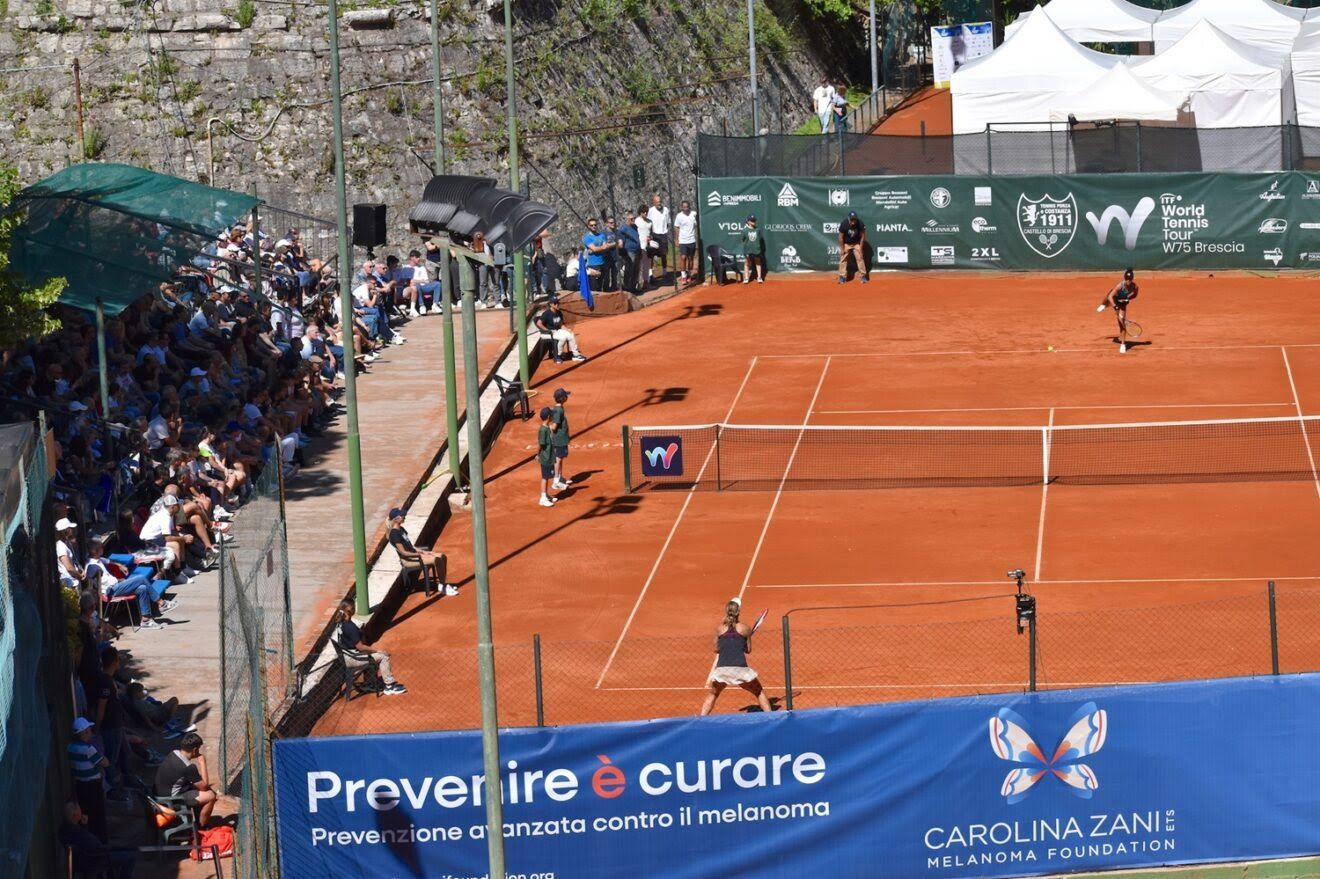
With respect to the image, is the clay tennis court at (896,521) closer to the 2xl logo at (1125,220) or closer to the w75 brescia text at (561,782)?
the 2xl logo at (1125,220)

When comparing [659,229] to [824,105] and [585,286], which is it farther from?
[824,105]

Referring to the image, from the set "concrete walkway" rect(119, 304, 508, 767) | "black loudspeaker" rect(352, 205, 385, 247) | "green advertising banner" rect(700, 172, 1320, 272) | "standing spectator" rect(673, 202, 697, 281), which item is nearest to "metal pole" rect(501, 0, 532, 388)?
"concrete walkway" rect(119, 304, 508, 767)

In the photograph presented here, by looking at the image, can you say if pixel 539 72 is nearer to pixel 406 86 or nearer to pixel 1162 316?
pixel 406 86

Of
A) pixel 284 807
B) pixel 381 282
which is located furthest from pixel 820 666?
pixel 381 282

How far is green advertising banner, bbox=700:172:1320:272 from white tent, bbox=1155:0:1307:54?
10.9 m

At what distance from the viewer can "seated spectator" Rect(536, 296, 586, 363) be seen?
36281 millimetres

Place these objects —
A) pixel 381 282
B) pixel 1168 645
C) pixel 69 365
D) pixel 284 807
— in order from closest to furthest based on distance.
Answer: pixel 284 807, pixel 1168 645, pixel 69 365, pixel 381 282

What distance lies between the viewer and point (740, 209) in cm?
4294

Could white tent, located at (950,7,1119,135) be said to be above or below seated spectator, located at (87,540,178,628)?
above

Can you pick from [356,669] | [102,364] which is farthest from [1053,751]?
[102,364]

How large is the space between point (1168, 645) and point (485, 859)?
26.8 feet

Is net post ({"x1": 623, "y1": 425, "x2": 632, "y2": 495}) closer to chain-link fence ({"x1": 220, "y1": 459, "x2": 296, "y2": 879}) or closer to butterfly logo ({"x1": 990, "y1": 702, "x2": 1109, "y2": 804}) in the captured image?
chain-link fence ({"x1": 220, "y1": 459, "x2": 296, "y2": 879})

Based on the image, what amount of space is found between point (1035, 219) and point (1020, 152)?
1694 millimetres

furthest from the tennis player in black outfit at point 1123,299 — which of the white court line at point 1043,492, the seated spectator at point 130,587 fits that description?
the seated spectator at point 130,587
